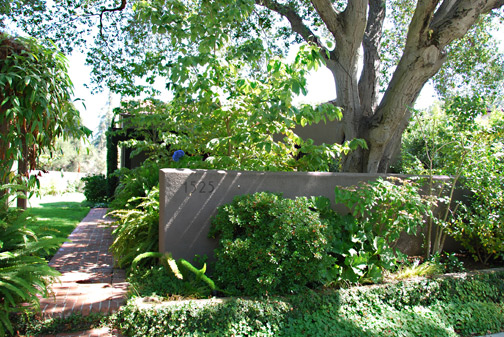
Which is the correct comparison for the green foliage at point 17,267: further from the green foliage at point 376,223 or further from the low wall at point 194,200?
the green foliage at point 376,223

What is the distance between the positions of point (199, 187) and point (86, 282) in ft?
6.13

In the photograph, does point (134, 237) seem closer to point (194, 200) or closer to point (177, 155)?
point (194, 200)

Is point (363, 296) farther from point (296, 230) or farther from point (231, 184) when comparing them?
point (231, 184)

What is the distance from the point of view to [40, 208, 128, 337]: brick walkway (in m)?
3.89

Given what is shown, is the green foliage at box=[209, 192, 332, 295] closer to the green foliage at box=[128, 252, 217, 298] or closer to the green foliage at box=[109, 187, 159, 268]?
the green foliage at box=[128, 252, 217, 298]

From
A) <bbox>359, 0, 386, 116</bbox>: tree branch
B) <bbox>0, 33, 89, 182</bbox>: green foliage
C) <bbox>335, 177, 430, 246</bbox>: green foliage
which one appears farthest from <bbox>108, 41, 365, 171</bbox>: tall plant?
<bbox>359, 0, 386, 116</bbox>: tree branch

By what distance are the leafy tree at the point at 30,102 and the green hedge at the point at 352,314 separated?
1916 mm

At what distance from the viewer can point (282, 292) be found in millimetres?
4293

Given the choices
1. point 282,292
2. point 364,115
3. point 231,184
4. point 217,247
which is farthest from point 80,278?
point 364,115

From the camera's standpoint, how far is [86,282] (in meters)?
4.85

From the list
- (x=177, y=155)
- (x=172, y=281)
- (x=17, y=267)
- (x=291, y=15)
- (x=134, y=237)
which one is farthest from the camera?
(x=291, y=15)

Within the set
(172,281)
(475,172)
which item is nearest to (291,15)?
(475,172)

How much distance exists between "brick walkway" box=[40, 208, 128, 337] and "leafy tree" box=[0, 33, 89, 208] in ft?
4.53

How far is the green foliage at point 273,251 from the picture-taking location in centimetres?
416
